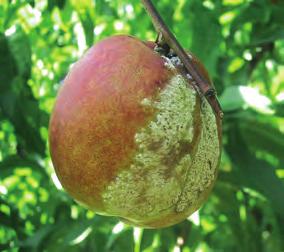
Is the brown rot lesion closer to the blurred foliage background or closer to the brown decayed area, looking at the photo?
the brown decayed area

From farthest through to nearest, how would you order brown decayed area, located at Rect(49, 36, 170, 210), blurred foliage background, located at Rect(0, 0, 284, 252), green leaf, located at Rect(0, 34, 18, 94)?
green leaf, located at Rect(0, 34, 18, 94)
blurred foliage background, located at Rect(0, 0, 284, 252)
brown decayed area, located at Rect(49, 36, 170, 210)

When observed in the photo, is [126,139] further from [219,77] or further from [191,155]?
[219,77]

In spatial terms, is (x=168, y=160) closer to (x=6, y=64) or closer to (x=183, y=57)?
(x=183, y=57)

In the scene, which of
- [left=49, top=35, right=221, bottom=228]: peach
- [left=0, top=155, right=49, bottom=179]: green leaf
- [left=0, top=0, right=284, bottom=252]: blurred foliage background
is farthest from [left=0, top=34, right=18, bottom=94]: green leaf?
[left=49, top=35, right=221, bottom=228]: peach

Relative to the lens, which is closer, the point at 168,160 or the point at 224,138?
the point at 168,160

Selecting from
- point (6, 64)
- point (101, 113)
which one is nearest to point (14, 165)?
point (6, 64)
